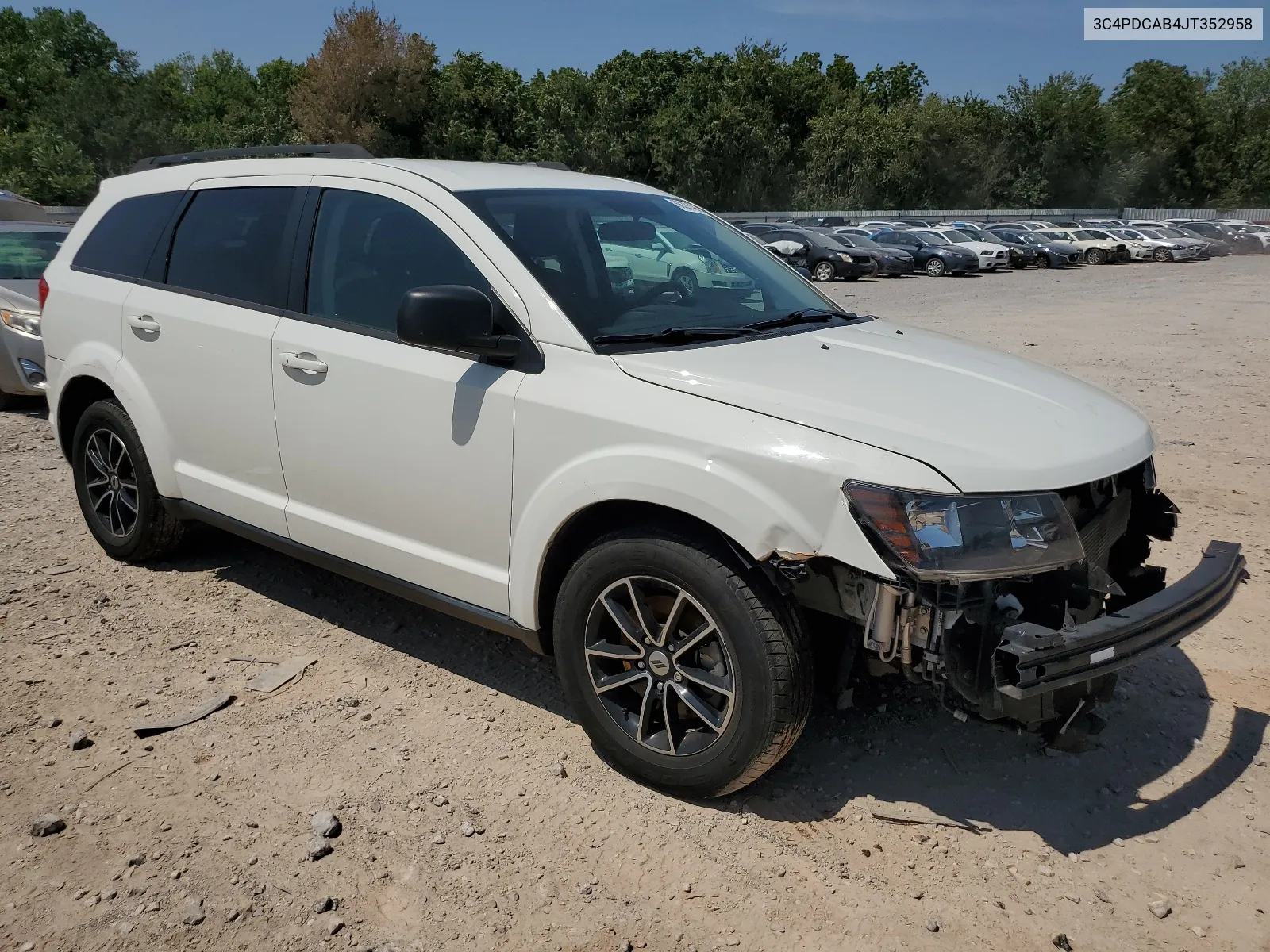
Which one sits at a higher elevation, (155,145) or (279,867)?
(155,145)

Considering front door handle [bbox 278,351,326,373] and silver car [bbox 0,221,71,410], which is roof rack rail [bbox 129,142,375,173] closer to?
front door handle [bbox 278,351,326,373]

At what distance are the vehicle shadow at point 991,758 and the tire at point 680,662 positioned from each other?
256mm

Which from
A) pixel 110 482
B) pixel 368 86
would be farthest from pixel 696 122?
pixel 110 482

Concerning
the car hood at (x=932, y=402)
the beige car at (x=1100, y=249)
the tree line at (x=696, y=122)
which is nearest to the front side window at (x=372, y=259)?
the car hood at (x=932, y=402)

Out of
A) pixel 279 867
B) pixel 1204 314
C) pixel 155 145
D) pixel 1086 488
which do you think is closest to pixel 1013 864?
pixel 1086 488

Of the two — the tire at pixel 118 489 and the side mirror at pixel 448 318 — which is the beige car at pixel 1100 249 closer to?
the tire at pixel 118 489

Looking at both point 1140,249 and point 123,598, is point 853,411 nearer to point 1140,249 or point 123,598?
point 123,598

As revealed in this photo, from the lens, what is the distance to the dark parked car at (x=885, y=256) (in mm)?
29047

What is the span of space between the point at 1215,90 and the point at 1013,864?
97.0m

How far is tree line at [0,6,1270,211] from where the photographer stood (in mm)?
54656

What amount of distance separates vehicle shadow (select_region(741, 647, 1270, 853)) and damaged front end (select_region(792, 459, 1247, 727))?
432 mm

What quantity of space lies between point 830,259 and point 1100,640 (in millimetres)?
26231

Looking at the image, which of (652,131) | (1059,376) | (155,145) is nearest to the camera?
(1059,376)

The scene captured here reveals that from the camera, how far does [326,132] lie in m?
55.3
